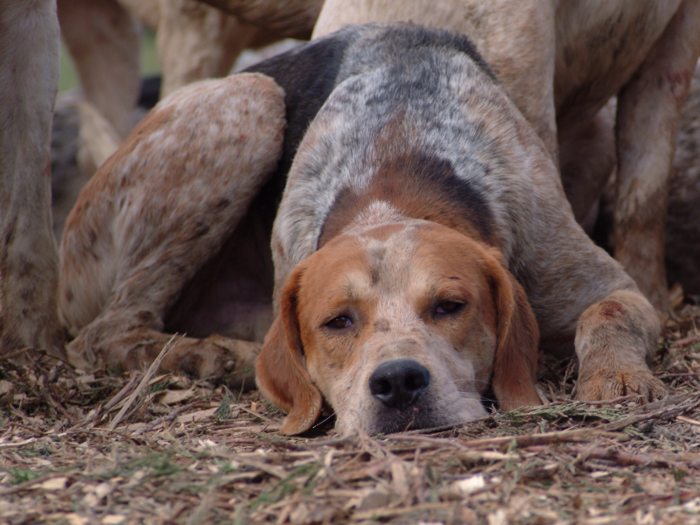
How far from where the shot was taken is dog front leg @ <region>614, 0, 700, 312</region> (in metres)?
4.46

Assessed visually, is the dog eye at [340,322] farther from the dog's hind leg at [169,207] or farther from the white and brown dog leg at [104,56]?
the white and brown dog leg at [104,56]

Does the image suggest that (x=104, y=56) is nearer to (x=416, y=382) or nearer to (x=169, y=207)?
(x=169, y=207)

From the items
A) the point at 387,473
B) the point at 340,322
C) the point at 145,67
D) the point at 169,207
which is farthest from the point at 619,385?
the point at 145,67

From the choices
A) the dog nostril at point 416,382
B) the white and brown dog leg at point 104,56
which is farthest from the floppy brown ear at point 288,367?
the white and brown dog leg at point 104,56

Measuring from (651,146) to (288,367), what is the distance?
2801 millimetres

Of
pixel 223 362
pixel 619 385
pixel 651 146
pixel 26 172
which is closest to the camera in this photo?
pixel 619 385

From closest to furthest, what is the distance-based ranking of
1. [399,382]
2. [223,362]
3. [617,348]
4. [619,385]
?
1. [399,382]
2. [619,385]
3. [617,348]
4. [223,362]

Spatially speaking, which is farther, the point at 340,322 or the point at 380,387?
the point at 340,322

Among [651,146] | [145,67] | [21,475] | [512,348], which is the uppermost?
[145,67]

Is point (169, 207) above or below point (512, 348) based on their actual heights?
above

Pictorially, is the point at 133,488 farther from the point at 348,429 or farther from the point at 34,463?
the point at 348,429

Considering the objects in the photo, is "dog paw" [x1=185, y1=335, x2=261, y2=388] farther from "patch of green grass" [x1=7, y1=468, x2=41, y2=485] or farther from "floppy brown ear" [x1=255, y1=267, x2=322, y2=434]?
"patch of green grass" [x1=7, y1=468, x2=41, y2=485]

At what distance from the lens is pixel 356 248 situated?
9.34 ft

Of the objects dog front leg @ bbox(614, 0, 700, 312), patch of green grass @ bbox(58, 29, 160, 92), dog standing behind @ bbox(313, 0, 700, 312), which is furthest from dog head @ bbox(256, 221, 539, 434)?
patch of green grass @ bbox(58, 29, 160, 92)
